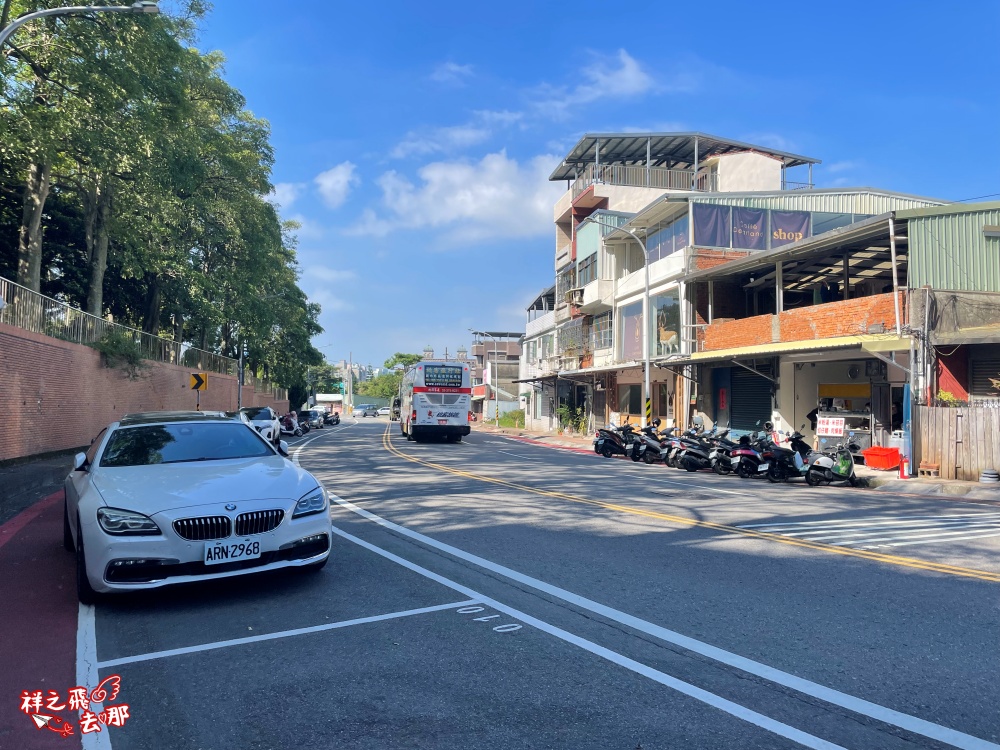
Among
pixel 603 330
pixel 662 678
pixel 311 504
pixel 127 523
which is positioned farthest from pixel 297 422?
pixel 662 678

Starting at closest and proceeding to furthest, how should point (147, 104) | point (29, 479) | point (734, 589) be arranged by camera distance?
point (734, 589) < point (29, 479) < point (147, 104)

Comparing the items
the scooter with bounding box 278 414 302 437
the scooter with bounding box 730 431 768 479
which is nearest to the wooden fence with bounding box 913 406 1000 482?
the scooter with bounding box 730 431 768 479

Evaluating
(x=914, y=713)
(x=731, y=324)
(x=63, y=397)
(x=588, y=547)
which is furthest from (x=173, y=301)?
(x=914, y=713)

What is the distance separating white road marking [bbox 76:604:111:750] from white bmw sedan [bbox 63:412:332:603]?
21 cm

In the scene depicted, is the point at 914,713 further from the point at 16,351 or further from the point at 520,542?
the point at 16,351

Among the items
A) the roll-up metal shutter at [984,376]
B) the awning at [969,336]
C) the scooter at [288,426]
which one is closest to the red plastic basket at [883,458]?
the roll-up metal shutter at [984,376]

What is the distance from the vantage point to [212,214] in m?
28.5

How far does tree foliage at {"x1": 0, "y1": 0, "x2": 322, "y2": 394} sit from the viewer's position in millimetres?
16797

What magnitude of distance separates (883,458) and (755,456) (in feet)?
10.5

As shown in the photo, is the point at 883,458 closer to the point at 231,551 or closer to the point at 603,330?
the point at 231,551

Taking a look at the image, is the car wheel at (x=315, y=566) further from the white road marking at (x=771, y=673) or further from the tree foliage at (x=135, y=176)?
the tree foliage at (x=135, y=176)

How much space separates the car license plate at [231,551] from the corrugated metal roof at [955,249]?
16969 millimetres

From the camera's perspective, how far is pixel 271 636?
486 centimetres

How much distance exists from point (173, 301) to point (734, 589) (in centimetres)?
3150
